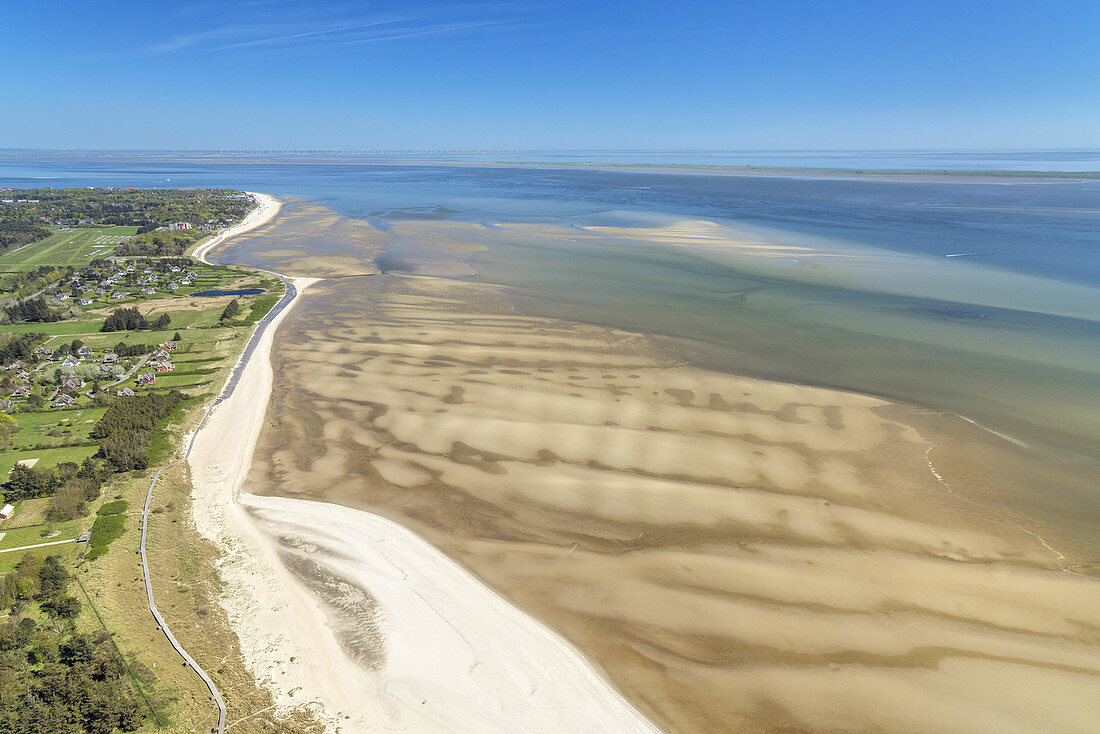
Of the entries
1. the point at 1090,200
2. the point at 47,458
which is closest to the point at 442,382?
the point at 47,458

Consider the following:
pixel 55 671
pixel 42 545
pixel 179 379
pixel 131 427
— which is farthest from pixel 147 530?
A: pixel 179 379

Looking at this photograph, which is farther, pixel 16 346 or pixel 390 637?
pixel 16 346

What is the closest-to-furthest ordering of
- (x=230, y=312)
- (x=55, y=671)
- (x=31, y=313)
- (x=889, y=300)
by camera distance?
1. (x=55, y=671)
2. (x=31, y=313)
3. (x=230, y=312)
4. (x=889, y=300)

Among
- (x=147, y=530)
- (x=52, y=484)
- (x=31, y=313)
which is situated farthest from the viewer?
(x=31, y=313)

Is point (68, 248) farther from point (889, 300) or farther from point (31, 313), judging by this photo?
point (889, 300)

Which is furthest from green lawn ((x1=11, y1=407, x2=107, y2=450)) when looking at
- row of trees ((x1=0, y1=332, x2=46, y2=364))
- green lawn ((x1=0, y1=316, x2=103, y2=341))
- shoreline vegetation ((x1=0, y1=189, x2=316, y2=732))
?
green lawn ((x1=0, y1=316, x2=103, y2=341))

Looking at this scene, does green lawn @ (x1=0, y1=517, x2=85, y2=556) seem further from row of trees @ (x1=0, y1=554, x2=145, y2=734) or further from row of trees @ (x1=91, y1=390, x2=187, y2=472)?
row of trees @ (x1=91, y1=390, x2=187, y2=472)

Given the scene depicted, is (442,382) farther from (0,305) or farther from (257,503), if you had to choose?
(0,305)
